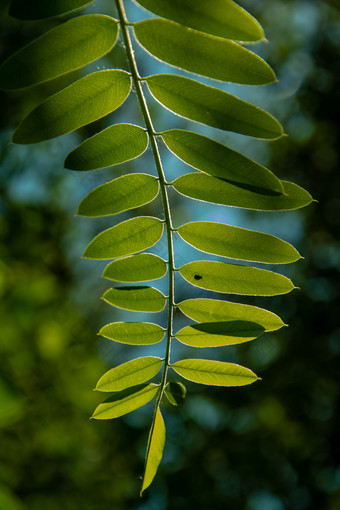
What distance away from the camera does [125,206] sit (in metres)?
1.19

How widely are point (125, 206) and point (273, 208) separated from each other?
1.28 feet

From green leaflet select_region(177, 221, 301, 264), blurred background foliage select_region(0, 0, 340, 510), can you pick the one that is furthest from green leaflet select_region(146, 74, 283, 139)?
blurred background foliage select_region(0, 0, 340, 510)

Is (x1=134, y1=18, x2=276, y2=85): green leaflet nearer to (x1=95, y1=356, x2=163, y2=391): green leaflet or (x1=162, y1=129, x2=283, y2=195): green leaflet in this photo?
(x1=162, y1=129, x2=283, y2=195): green leaflet

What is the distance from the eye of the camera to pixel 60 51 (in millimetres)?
987

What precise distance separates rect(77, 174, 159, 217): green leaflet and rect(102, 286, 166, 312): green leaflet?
0.22m

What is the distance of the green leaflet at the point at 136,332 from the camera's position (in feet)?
4.02

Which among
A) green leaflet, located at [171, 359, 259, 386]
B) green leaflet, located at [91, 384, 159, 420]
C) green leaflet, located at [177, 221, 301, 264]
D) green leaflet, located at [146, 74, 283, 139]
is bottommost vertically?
green leaflet, located at [91, 384, 159, 420]

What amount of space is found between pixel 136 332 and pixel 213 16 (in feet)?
2.69

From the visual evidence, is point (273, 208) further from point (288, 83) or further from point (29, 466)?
point (288, 83)

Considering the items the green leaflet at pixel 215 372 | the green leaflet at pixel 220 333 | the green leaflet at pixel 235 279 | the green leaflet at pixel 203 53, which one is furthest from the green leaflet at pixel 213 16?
the green leaflet at pixel 215 372

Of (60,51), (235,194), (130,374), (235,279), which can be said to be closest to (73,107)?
(60,51)

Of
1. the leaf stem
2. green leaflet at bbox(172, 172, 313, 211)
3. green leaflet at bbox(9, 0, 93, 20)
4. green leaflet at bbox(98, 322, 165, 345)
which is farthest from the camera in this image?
green leaflet at bbox(98, 322, 165, 345)

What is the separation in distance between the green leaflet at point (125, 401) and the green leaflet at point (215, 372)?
4.0 inches

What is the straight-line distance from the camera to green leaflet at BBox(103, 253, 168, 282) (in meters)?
1.19
